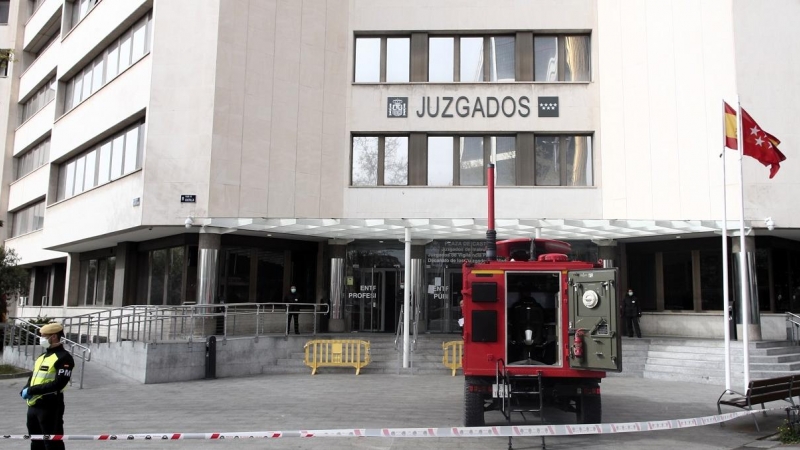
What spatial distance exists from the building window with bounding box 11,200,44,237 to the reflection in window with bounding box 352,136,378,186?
66.6 ft

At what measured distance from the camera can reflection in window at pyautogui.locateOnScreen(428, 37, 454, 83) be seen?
23.8 metres

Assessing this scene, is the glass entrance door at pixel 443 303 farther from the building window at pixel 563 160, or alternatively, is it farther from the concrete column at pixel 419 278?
the building window at pixel 563 160

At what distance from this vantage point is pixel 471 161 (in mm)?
23328

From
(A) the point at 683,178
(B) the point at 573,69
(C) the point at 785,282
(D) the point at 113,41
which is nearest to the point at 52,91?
(D) the point at 113,41

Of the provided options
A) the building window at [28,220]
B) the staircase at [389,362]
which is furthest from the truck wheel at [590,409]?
the building window at [28,220]

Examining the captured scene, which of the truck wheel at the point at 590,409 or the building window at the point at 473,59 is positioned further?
the building window at the point at 473,59

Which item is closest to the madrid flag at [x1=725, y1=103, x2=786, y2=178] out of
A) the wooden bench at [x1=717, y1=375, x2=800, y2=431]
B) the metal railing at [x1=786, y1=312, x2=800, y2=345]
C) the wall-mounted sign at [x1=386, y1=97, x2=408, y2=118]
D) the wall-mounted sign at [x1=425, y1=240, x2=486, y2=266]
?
the wooden bench at [x1=717, y1=375, x2=800, y2=431]

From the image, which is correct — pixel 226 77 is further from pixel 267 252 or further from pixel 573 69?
pixel 573 69

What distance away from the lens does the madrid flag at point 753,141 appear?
42.2 ft

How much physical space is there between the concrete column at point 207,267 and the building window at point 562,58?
12647 millimetres

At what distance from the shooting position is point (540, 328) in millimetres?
9828

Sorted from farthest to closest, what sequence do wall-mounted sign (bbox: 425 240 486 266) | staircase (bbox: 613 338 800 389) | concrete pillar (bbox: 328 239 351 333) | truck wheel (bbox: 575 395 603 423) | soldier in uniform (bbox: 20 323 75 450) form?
1. wall-mounted sign (bbox: 425 240 486 266)
2. concrete pillar (bbox: 328 239 351 333)
3. staircase (bbox: 613 338 800 389)
4. truck wheel (bbox: 575 395 603 423)
5. soldier in uniform (bbox: 20 323 75 450)

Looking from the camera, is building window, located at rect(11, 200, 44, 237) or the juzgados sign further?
building window, located at rect(11, 200, 44, 237)

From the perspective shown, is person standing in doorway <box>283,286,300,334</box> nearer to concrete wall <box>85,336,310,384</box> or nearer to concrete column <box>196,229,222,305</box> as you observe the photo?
concrete column <box>196,229,222,305</box>
